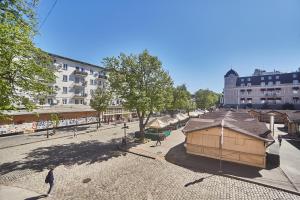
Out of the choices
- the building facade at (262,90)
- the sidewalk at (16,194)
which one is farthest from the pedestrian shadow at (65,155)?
the building facade at (262,90)

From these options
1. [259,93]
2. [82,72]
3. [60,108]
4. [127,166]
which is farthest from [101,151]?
[259,93]

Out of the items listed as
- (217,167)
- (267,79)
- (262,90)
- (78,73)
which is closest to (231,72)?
(267,79)

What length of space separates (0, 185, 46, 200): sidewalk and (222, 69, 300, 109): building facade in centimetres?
8509

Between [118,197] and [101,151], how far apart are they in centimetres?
1097

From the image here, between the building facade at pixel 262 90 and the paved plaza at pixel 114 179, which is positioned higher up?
the building facade at pixel 262 90

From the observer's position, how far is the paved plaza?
41.0 ft

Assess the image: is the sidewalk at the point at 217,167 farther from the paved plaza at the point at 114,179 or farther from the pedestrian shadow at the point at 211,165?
the paved plaza at the point at 114,179

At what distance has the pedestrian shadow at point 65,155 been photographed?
17.3 metres

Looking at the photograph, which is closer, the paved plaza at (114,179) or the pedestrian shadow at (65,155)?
the paved plaza at (114,179)

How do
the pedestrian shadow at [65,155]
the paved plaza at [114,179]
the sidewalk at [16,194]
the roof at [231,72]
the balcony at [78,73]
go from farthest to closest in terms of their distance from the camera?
the roof at [231,72]
the balcony at [78,73]
the pedestrian shadow at [65,155]
the paved plaza at [114,179]
the sidewalk at [16,194]

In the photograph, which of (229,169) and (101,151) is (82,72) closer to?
(101,151)

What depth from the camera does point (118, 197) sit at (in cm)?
1220

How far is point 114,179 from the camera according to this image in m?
14.7

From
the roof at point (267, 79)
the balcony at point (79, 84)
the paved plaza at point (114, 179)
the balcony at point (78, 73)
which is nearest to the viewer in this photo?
the paved plaza at point (114, 179)
